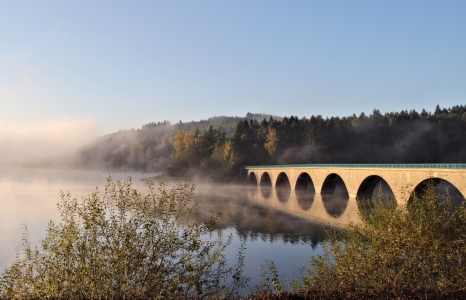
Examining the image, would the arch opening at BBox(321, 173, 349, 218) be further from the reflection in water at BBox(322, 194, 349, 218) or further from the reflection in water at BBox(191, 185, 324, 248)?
the reflection in water at BBox(191, 185, 324, 248)

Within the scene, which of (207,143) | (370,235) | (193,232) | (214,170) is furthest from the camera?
(207,143)

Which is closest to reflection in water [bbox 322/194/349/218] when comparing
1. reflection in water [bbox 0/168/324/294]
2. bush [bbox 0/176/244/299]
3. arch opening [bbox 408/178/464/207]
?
reflection in water [bbox 0/168/324/294]

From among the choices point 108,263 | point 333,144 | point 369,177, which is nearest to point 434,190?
point 108,263

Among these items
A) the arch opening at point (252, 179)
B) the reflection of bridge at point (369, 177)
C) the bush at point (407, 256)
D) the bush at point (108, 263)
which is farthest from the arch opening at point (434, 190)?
the arch opening at point (252, 179)

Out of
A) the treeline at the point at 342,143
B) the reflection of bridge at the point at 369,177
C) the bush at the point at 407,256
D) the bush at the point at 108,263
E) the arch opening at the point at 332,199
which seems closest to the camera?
the bush at the point at 108,263

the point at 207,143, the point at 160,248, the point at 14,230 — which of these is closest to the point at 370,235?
the point at 160,248

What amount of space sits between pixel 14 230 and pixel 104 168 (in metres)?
164

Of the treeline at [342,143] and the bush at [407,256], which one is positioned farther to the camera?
the treeline at [342,143]

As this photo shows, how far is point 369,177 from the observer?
52750 millimetres

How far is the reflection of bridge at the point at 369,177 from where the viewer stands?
35344mm

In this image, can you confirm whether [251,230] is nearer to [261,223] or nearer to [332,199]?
[261,223]

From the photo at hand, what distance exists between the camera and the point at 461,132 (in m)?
102

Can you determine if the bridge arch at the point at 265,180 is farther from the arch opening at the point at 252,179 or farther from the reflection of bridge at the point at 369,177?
the arch opening at the point at 252,179

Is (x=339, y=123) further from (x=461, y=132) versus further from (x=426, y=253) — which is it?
(x=426, y=253)
